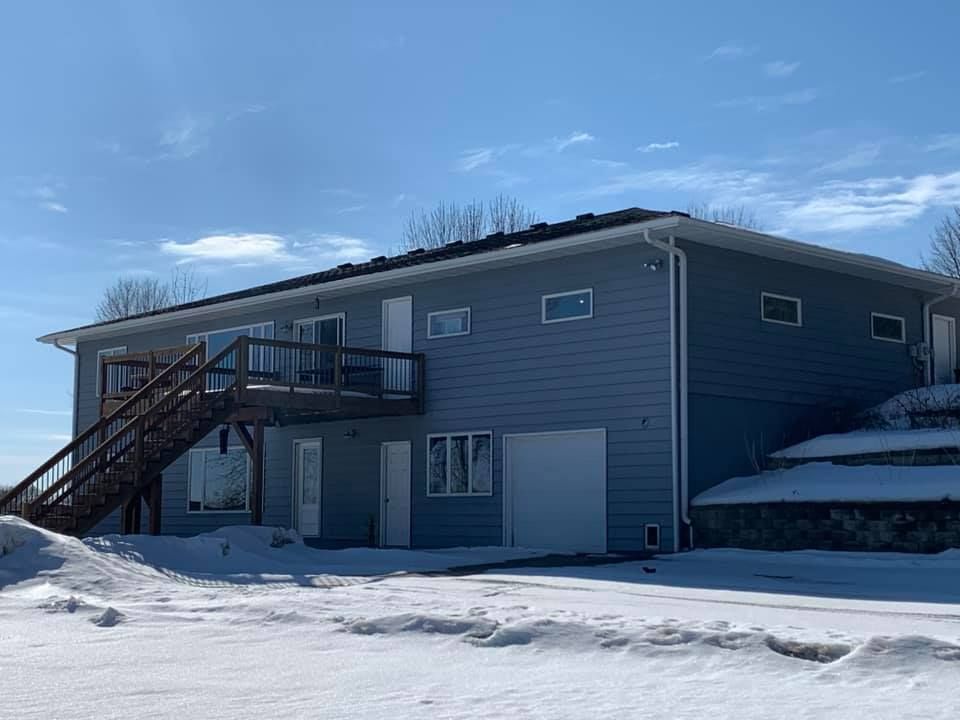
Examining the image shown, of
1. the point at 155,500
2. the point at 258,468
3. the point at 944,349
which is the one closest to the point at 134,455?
the point at 155,500

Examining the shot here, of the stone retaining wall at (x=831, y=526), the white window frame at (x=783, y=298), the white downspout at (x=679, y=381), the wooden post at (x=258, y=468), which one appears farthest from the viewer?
the wooden post at (x=258, y=468)

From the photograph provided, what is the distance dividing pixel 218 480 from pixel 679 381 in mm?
11753

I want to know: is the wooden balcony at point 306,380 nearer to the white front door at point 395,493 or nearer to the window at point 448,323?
the window at point 448,323

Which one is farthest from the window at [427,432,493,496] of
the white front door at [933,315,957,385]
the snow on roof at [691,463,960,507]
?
the white front door at [933,315,957,385]

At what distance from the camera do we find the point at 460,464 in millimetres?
21281

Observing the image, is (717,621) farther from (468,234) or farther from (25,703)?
(468,234)

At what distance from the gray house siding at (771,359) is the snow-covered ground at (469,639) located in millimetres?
3503

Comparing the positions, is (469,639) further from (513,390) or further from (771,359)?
(771,359)

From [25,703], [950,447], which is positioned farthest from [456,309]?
[25,703]

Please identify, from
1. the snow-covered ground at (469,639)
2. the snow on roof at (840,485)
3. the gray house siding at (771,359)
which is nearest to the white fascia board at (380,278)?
the gray house siding at (771,359)

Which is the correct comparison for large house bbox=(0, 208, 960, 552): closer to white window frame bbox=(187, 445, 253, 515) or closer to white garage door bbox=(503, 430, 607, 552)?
white garage door bbox=(503, 430, 607, 552)

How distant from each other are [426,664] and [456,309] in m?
13.4

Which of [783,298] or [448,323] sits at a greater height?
[783,298]

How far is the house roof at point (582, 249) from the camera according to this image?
59.9ft
